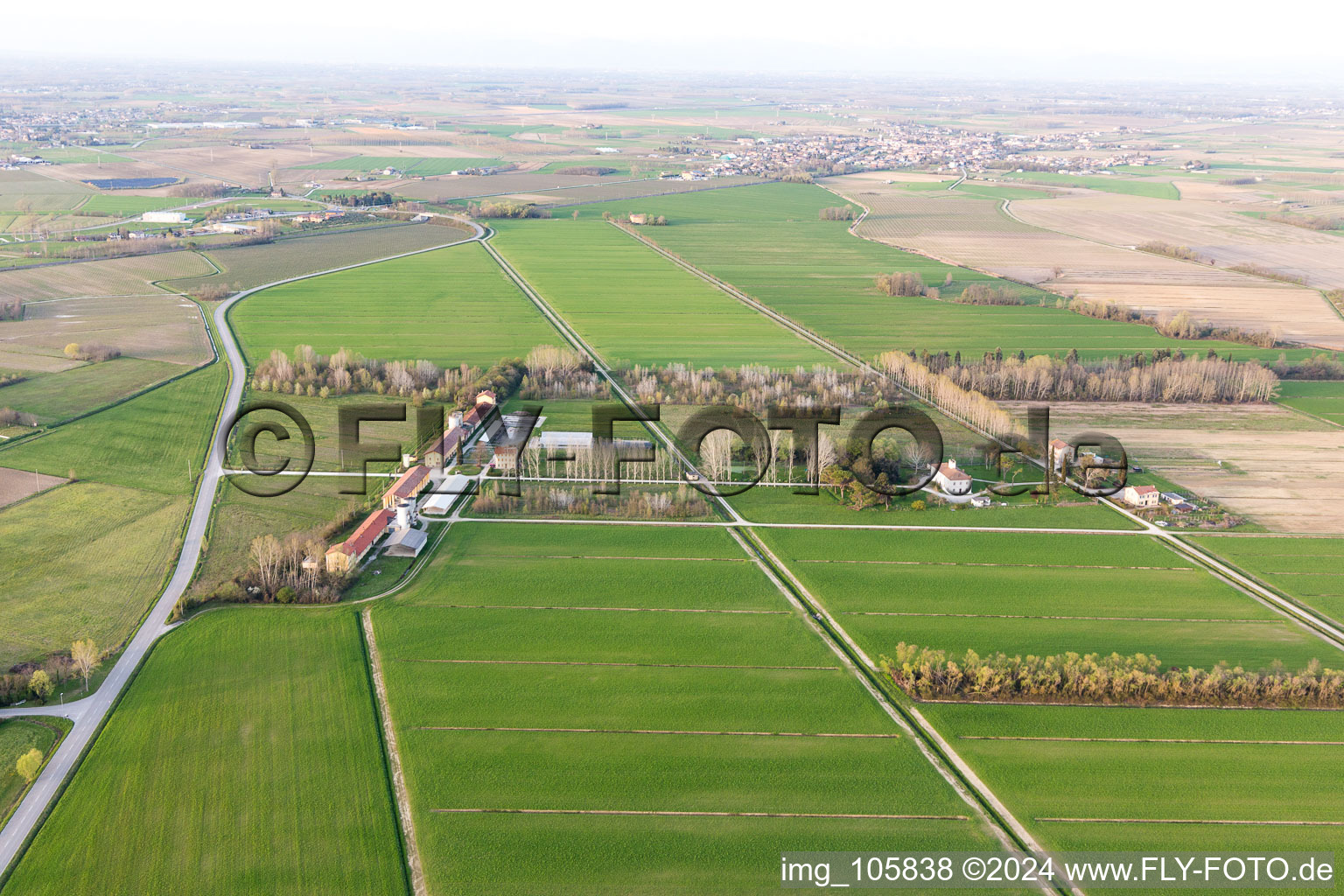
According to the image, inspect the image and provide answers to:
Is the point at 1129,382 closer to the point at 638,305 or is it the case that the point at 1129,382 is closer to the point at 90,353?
the point at 638,305

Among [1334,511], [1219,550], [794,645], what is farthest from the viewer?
[1334,511]

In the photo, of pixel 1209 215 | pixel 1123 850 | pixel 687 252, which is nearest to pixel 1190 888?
pixel 1123 850

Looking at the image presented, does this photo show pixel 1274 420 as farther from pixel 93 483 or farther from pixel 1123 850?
pixel 93 483

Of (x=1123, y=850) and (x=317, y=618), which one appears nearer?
(x=1123, y=850)

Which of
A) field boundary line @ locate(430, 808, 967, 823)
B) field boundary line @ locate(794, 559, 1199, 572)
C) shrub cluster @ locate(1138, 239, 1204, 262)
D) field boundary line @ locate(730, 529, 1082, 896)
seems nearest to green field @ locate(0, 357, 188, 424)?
field boundary line @ locate(430, 808, 967, 823)

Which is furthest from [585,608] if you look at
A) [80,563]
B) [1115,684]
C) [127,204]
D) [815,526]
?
[127,204]

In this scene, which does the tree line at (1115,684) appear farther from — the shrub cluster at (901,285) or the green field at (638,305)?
the shrub cluster at (901,285)

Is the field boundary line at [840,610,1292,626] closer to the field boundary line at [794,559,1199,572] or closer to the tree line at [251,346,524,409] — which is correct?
the field boundary line at [794,559,1199,572]
